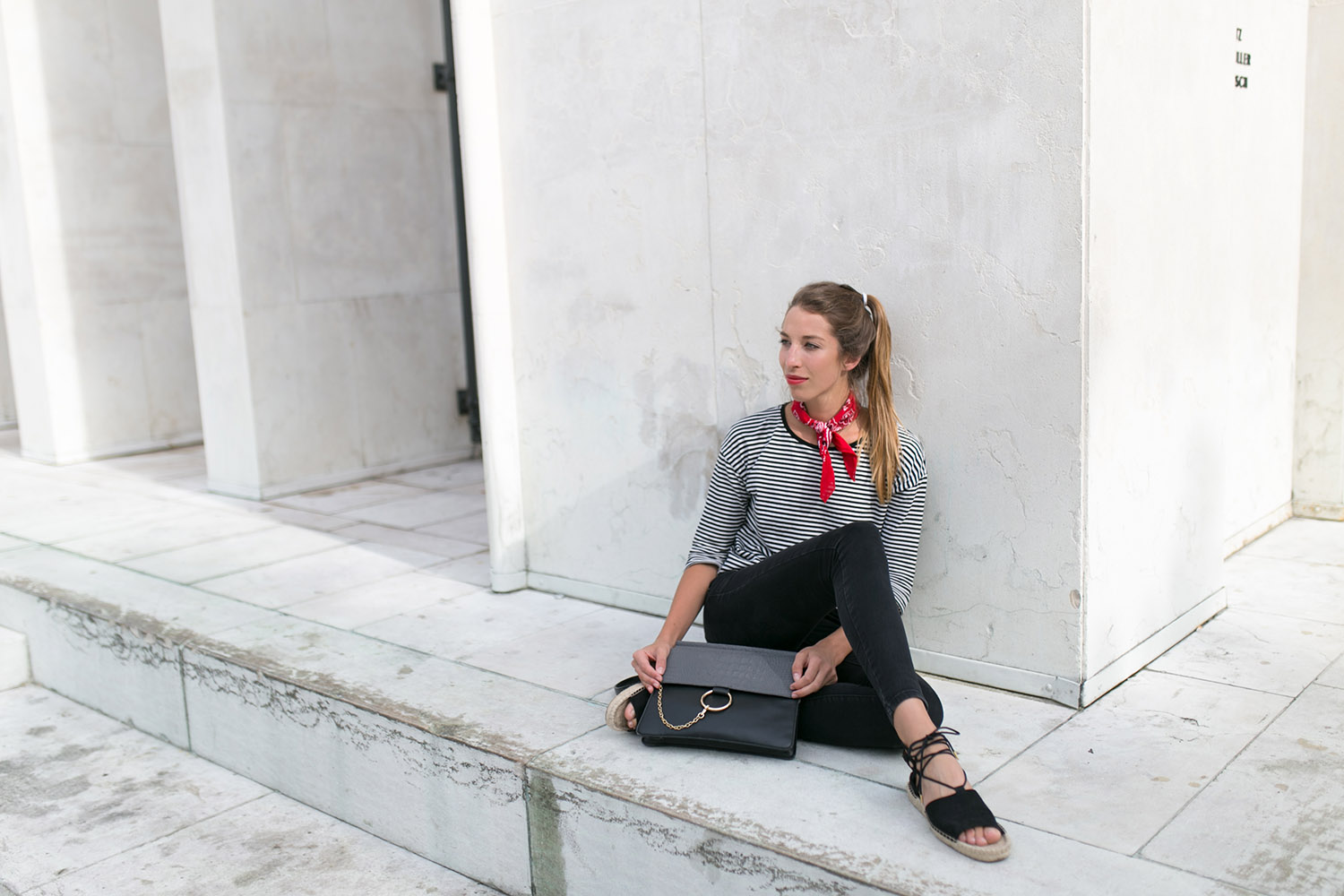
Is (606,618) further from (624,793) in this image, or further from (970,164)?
(970,164)

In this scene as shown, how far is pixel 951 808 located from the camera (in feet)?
8.27

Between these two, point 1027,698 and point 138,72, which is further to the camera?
point 138,72

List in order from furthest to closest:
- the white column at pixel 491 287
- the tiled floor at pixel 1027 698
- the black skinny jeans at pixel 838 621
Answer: the white column at pixel 491 287
the black skinny jeans at pixel 838 621
the tiled floor at pixel 1027 698

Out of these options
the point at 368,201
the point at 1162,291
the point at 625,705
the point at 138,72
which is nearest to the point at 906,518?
the point at 625,705

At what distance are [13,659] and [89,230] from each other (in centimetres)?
407

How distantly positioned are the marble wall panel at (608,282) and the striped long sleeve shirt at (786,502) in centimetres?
62

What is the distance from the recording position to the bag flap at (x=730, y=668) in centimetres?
298

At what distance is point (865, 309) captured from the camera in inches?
128

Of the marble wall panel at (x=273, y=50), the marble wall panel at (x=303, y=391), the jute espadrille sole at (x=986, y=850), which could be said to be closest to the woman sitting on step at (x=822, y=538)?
the jute espadrille sole at (x=986, y=850)

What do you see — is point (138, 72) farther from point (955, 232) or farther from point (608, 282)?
point (955, 232)

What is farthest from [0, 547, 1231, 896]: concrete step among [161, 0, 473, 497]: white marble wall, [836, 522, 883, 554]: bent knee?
[161, 0, 473, 497]: white marble wall

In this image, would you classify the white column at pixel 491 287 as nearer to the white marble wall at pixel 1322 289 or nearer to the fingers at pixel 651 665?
the fingers at pixel 651 665

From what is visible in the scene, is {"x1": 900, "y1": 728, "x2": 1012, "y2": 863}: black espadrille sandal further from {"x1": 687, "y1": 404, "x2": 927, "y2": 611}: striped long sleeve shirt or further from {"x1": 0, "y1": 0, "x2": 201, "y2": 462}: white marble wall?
{"x1": 0, "y1": 0, "x2": 201, "y2": 462}: white marble wall

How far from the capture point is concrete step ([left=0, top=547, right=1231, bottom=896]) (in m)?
2.51
